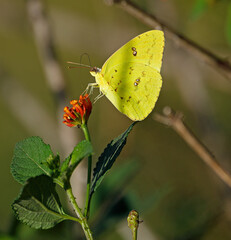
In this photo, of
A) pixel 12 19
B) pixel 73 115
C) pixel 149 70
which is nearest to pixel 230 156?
pixel 149 70

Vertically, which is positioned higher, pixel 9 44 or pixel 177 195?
pixel 9 44

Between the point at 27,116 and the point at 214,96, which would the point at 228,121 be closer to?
the point at 214,96

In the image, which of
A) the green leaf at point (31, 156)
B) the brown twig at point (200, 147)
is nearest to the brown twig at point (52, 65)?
the brown twig at point (200, 147)

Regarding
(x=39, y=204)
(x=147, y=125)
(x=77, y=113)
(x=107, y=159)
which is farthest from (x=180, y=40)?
(x=147, y=125)

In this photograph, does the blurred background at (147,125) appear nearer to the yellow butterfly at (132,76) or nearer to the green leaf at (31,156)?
the yellow butterfly at (132,76)

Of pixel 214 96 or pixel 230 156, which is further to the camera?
pixel 214 96

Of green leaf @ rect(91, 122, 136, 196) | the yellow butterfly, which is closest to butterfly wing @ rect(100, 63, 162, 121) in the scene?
the yellow butterfly
